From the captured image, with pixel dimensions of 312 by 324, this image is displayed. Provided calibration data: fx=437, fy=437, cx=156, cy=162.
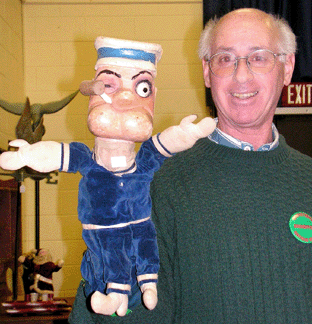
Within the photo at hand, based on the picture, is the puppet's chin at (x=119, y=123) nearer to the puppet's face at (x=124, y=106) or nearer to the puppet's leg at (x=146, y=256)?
the puppet's face at (x=124, y=106)

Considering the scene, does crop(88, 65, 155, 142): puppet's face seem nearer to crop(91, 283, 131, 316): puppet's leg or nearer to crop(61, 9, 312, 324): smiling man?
crop(91, 283, 131, 316): puppet's leg

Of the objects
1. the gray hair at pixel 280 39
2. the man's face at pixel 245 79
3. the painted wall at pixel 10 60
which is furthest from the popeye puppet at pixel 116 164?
the painted wall at pixel 10 60

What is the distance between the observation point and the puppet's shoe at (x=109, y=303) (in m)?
0.77

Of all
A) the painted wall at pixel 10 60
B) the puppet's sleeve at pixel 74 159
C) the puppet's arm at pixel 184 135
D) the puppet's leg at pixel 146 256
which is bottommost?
the puppet's leg at pixel 146 256

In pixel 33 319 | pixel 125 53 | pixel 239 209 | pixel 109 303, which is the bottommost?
pixel 33 319

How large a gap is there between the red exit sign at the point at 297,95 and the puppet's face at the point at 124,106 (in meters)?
2.34

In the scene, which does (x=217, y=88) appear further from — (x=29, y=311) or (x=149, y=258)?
(x=29, y=311)

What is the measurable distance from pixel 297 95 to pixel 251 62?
182cm

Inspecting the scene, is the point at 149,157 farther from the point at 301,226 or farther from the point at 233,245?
the point at 301,226

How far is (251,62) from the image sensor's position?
130 cm

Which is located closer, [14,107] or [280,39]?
[280,39]

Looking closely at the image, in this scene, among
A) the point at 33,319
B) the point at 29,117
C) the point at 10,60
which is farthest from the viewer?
the point at 10,60

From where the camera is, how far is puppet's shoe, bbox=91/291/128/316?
77 cm

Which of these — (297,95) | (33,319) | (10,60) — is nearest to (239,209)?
(33,319)
